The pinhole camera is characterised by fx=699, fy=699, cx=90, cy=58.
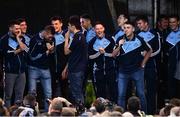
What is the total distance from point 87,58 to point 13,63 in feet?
4.76

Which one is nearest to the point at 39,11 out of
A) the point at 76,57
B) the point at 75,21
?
the point at 75,21

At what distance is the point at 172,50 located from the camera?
1401cm

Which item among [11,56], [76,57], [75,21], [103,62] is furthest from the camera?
[103,62]

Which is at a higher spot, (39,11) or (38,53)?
(39,11)

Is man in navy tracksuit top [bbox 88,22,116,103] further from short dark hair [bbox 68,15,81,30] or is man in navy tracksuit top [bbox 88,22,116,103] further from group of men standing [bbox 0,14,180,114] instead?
short dark hair [bbox 68,15,81,30]

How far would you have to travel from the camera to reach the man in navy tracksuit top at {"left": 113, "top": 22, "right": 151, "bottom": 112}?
Result: 13.4 meters

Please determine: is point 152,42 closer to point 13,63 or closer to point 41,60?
point 41,60

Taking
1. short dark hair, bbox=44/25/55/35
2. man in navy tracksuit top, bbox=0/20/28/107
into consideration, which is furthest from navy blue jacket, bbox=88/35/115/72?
man in navy tracksuit top, bbox=0/20/28/107

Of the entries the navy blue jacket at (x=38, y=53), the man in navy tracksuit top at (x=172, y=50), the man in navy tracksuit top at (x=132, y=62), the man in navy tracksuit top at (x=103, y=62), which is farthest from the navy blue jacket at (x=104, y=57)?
the man in navy tracksuit top at (x=172, y=50)

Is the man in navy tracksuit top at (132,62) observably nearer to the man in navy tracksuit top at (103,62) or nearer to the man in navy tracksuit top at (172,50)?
the man in navy tracksuit top at (103,62)

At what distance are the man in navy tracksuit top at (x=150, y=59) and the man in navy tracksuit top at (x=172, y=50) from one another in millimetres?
368

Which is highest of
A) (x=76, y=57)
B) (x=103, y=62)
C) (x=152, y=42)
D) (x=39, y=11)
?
(x=39, y=11)

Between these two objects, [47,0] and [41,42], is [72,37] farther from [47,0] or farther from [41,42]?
[47,0]

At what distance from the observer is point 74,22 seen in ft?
43.8
